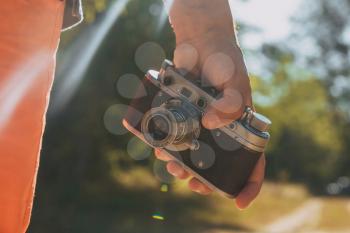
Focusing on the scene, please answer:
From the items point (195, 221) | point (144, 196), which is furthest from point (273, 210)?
point (195, 221)

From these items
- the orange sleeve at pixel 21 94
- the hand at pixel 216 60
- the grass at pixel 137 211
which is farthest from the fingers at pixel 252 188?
the grass at pixel 137 211

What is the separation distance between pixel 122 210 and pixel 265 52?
51.1ft

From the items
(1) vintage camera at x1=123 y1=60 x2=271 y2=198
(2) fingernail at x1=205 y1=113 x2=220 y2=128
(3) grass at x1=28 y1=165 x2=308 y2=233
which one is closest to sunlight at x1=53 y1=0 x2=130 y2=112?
(3) grass at x1=28 y1=165 x2=308 y2=233

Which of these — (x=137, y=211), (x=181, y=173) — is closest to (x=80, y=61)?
(x=137, y=211)

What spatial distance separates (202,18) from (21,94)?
54cm

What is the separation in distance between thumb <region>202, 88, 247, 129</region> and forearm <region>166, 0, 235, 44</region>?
20 centimetres

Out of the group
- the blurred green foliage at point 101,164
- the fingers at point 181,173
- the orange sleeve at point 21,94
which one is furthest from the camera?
the blurred green foliage at point 101,164

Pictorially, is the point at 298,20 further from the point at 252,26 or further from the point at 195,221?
the point at 195,221

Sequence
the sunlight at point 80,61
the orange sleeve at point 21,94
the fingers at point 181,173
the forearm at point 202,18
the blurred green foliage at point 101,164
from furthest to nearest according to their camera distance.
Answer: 1. the sunlight at point 80,61
2. the blurred green foliage at point 101,164
3. the fingers at point 181,173
4. the forearm at point 202,18
5. the orange sleeve at point 21,94

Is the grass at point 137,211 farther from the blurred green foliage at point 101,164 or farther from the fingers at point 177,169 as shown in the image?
the fingers at point 177,169

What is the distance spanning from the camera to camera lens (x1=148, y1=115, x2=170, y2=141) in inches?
73.8

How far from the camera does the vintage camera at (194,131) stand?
6.17 ft

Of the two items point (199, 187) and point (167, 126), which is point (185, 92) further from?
point (199, 187)

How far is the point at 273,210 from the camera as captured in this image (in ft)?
77.5
